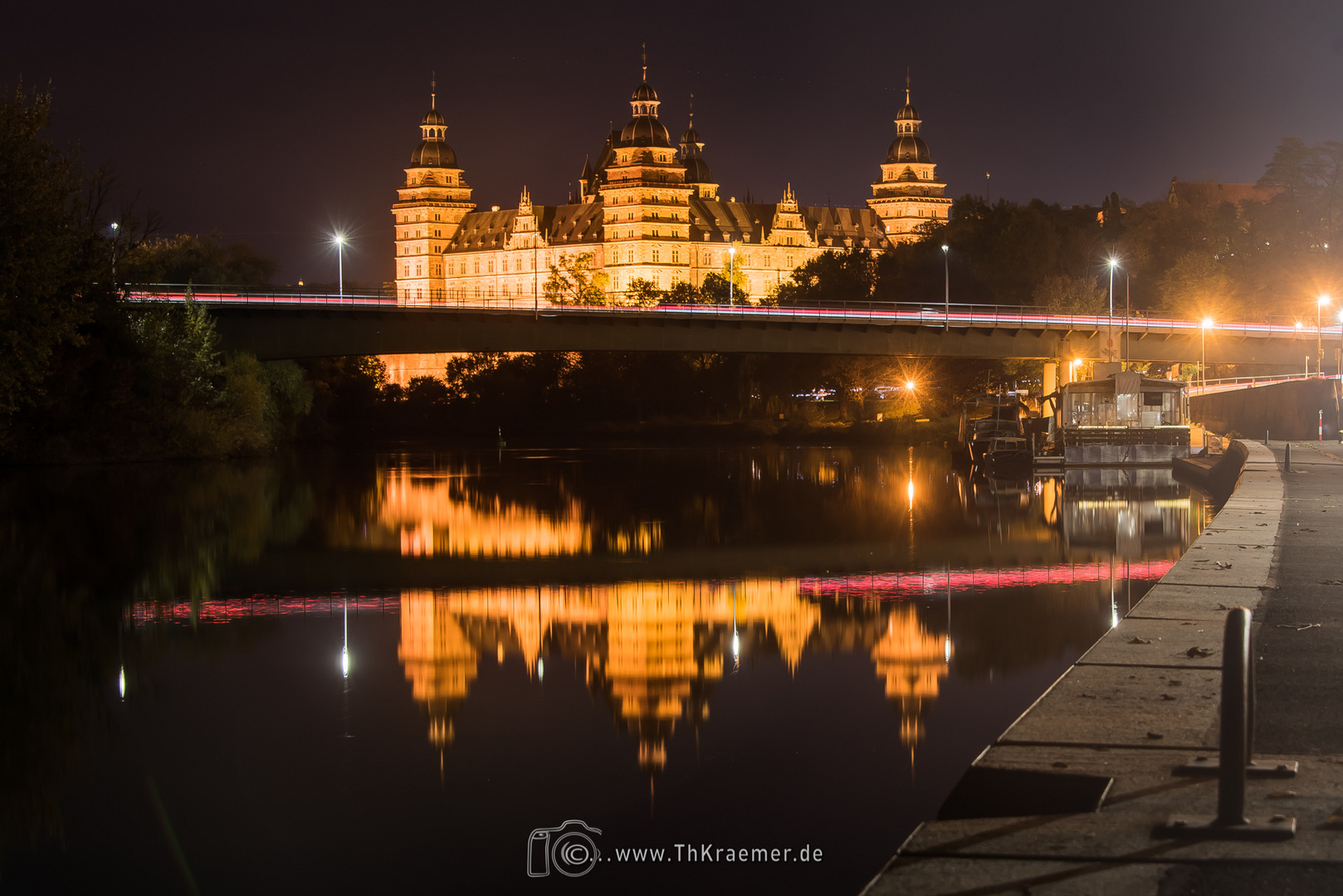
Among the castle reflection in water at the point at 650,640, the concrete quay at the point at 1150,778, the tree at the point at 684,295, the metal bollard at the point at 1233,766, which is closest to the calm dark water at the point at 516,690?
the castle reflection in water at the point at 650,640

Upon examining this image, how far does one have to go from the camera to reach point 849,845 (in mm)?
8602

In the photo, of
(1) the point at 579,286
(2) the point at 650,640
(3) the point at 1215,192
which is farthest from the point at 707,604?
(3) the point at 1215,192

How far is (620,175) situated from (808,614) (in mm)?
186664

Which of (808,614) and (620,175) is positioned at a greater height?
(620,175)

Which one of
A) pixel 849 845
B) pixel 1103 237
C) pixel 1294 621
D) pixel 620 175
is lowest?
pixel 849 845

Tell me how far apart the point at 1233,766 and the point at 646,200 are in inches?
7670

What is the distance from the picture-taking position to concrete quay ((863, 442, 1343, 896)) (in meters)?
6.00

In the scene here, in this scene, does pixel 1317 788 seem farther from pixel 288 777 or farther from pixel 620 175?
pixel 620 175

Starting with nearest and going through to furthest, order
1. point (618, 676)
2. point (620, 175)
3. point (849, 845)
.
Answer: point (849, 845)
point (618, 676)
point (620, 175)

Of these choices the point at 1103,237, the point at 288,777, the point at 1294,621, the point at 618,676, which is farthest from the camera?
the point at 1103,237

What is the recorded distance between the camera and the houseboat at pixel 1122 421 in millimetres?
48156

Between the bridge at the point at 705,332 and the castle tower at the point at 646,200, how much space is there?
123m

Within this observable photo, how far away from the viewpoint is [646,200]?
19738cm

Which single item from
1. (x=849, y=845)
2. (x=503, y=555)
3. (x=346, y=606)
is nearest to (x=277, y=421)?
(x=503, y=555)
